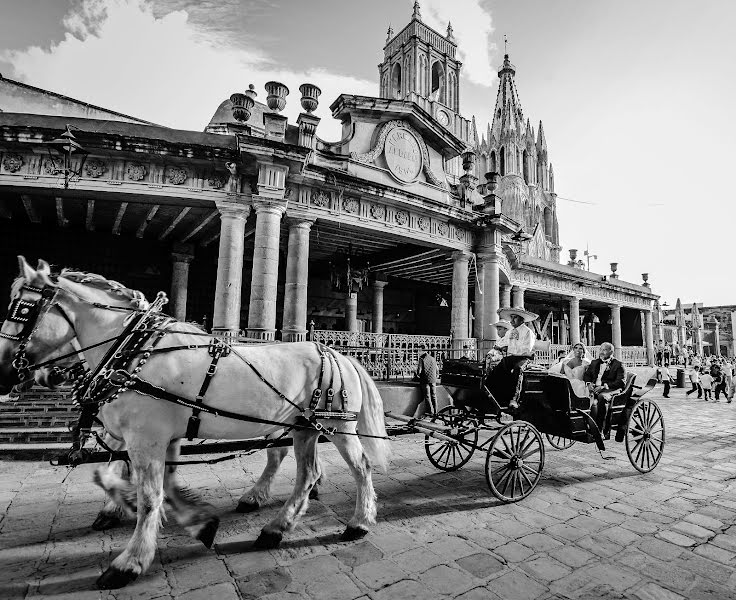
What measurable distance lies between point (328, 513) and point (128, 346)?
2486 mm

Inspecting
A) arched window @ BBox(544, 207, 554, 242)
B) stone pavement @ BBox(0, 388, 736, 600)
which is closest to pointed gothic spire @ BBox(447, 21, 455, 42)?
arched window @ BBox(544, 207, 554, 242)

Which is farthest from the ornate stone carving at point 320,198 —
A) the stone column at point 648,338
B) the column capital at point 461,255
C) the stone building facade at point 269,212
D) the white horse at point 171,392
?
the stone column at point 648,338

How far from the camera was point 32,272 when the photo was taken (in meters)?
2.67

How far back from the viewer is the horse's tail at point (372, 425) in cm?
373

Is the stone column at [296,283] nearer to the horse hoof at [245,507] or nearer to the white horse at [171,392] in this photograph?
the horse hoof at [245,507]

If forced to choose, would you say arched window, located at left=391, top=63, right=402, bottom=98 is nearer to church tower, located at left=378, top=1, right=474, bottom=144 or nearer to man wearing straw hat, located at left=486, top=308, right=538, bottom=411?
church tower, located at left=378, top=1, right=474, bottom=144

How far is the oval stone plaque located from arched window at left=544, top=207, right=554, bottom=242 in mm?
56215

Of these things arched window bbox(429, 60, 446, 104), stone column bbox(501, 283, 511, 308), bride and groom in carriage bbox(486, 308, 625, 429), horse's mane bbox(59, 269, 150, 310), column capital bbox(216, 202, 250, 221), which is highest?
arched window bbox(429, 60, 446, 104)

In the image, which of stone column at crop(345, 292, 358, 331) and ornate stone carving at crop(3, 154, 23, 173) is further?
stone column at crop(345, 292, 358, 331)

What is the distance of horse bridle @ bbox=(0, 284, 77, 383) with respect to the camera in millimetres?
2629

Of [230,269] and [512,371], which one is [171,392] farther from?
[230,269]

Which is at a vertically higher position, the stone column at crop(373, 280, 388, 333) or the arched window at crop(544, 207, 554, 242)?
the arched window at crop(544, 207, 554, 242)

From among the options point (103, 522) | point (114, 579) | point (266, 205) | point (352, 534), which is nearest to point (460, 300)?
point (266, 205)

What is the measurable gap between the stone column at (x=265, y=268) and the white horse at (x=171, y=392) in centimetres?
501
